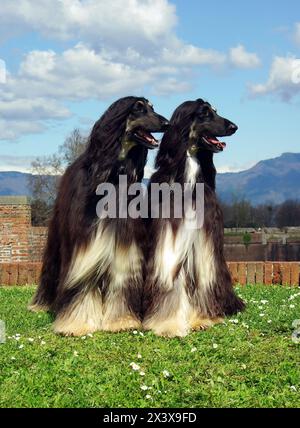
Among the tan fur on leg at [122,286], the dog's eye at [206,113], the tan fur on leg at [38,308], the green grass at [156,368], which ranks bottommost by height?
the green grass at [156,368]

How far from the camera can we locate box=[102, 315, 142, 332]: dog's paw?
602 cm

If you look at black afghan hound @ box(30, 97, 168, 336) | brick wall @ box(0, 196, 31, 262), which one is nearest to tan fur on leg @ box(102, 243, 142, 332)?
black afghan hound @ box(30, 97, 168, 336)

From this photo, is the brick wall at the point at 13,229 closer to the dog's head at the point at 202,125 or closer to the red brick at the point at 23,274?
the red brick at the point at 23,274

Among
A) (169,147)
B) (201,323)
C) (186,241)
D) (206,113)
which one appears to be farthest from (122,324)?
(206,113)

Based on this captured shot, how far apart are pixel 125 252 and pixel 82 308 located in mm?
649

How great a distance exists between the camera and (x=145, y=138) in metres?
6.00

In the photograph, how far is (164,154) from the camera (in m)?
6.15

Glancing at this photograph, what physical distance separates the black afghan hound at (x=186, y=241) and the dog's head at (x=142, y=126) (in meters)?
0.18

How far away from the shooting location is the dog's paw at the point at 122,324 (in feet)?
19.7

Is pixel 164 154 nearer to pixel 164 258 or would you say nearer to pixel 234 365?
pixel 164 258

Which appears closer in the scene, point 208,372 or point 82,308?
point 208,372

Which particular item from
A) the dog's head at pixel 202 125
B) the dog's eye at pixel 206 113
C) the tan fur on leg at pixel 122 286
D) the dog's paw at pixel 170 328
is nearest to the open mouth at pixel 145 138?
the dog's head at pixel 202 125

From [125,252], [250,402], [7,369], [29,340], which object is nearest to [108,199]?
[125,252]

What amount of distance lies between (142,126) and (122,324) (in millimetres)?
1775
